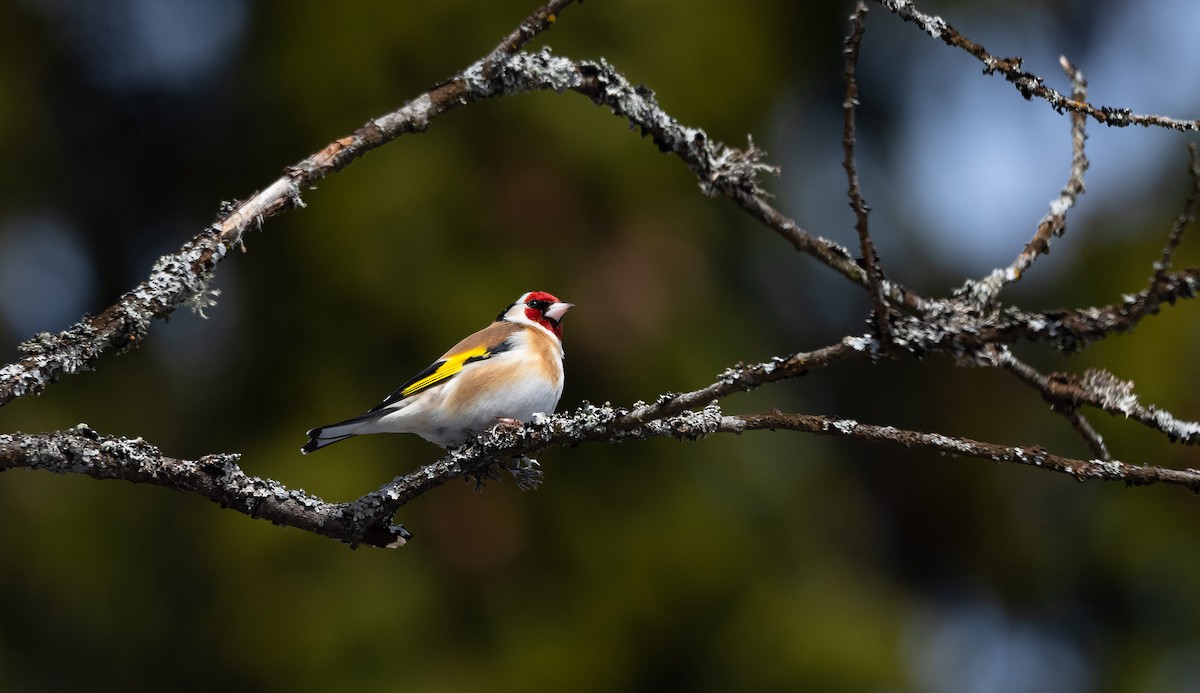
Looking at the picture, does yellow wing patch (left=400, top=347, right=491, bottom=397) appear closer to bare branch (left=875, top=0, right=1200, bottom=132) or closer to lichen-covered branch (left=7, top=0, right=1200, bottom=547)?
lichen-covered branch (left=7, top=0, right=1200, bottom=547)

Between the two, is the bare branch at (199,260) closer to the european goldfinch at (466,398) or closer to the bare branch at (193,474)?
the bare branch at (193,474)

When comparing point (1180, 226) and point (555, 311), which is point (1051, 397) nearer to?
point (1180, 226)

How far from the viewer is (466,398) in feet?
13.7

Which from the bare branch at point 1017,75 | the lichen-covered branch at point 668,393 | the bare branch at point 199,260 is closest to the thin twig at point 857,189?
the lichen-covered branch at point 668,393

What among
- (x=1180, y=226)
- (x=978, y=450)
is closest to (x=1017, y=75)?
(x=1180, y=226)

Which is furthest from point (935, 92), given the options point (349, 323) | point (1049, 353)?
point (349, 323)

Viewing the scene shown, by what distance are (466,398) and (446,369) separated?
1.03ft

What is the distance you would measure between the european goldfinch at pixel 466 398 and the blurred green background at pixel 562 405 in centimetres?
221

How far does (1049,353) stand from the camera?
8641 millimetres

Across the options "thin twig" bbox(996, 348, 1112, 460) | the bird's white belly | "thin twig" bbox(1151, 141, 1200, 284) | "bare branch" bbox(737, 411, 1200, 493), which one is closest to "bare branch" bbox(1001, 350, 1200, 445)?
"thin twig" bbox(996, 348, 1112, 460)

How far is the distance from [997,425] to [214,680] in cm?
567

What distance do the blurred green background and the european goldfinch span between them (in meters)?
2.21

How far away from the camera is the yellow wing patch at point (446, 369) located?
14.1 feet

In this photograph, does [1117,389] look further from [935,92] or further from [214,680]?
[935,92]
